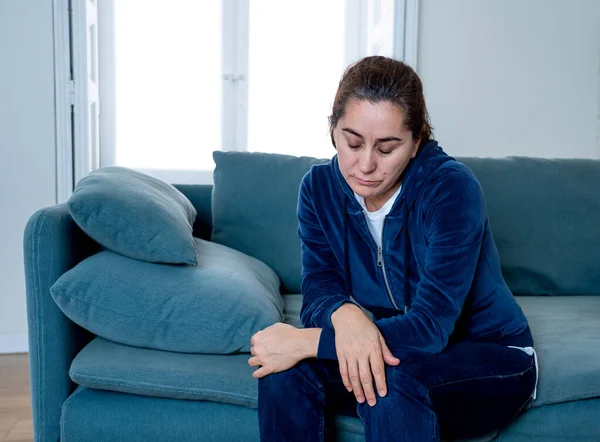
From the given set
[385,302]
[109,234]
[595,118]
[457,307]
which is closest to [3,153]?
[109,234]

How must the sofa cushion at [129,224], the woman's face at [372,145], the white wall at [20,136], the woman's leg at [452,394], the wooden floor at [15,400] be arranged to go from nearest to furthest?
the woman's leg at [452,394] → the woman's face at [372,145] → the sofa cushion at [129,224] → the wooden floor at [15,400] → the white wall at [20,136]

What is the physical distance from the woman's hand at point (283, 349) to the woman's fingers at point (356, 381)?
9 centimetres

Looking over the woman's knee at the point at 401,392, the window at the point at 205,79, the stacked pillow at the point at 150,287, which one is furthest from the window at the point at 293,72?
the woman's knee at the point at 401,392

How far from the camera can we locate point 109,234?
1542 mm

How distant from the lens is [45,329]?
1.48 metres

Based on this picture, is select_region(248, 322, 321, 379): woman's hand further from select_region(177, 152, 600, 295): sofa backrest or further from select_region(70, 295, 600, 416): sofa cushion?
select_region(177, 152, 600, 295): sofa backrest

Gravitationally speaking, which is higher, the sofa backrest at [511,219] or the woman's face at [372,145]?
the woman's face at [372,145]

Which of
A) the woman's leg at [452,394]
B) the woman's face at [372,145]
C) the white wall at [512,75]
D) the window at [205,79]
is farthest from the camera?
the window at [205,79]

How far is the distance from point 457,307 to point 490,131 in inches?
87.8

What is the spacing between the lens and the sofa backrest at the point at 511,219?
2076 millimetres

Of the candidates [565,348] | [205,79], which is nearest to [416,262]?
[565,348]

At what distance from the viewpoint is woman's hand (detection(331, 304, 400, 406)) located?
1198 mm

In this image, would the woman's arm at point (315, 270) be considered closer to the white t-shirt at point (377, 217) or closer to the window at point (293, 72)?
the white t-shirt at point (377, 217)

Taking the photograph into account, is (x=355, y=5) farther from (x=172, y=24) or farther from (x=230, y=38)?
(x=172, y=24)
